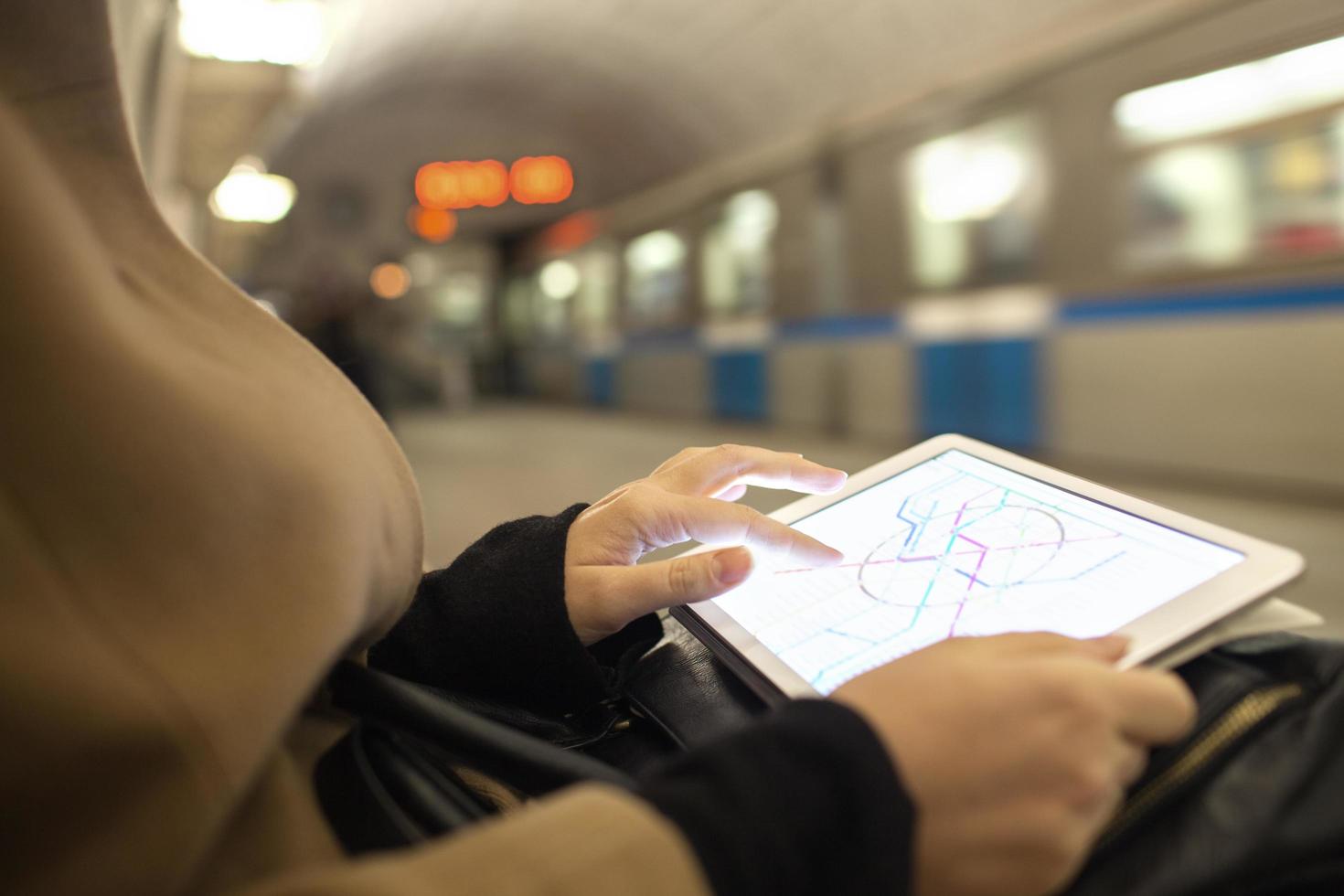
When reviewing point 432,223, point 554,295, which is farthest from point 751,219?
point 432,223

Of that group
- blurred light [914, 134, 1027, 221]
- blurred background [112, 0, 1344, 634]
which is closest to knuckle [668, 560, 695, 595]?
blurred background [112, 0, 1344, 634]

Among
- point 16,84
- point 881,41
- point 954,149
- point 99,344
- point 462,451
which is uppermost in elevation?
point 881,41

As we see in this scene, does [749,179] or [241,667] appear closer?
[241,667]

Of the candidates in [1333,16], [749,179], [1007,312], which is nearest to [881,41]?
[749,179]

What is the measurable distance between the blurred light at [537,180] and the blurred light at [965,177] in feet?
37.9

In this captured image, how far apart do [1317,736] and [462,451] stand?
4.88 m

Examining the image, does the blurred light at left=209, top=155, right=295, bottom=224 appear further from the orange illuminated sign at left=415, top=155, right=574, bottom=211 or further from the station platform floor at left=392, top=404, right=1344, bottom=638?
the station platform floor at left=392, top=404, right=1344, bottom=638

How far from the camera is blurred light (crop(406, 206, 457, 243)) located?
1747 centimetres

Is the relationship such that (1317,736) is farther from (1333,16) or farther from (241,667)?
(1333,16)

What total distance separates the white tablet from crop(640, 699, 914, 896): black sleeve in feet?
0.62

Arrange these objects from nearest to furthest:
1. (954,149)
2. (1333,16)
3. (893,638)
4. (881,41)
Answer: (893,638), (1333,16), (954,149), (881,41)

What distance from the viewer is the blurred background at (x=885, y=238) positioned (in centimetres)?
389

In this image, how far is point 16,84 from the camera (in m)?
0.55

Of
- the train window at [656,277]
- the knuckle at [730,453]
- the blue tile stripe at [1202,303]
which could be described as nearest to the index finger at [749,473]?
the knuckle at [730,453]
